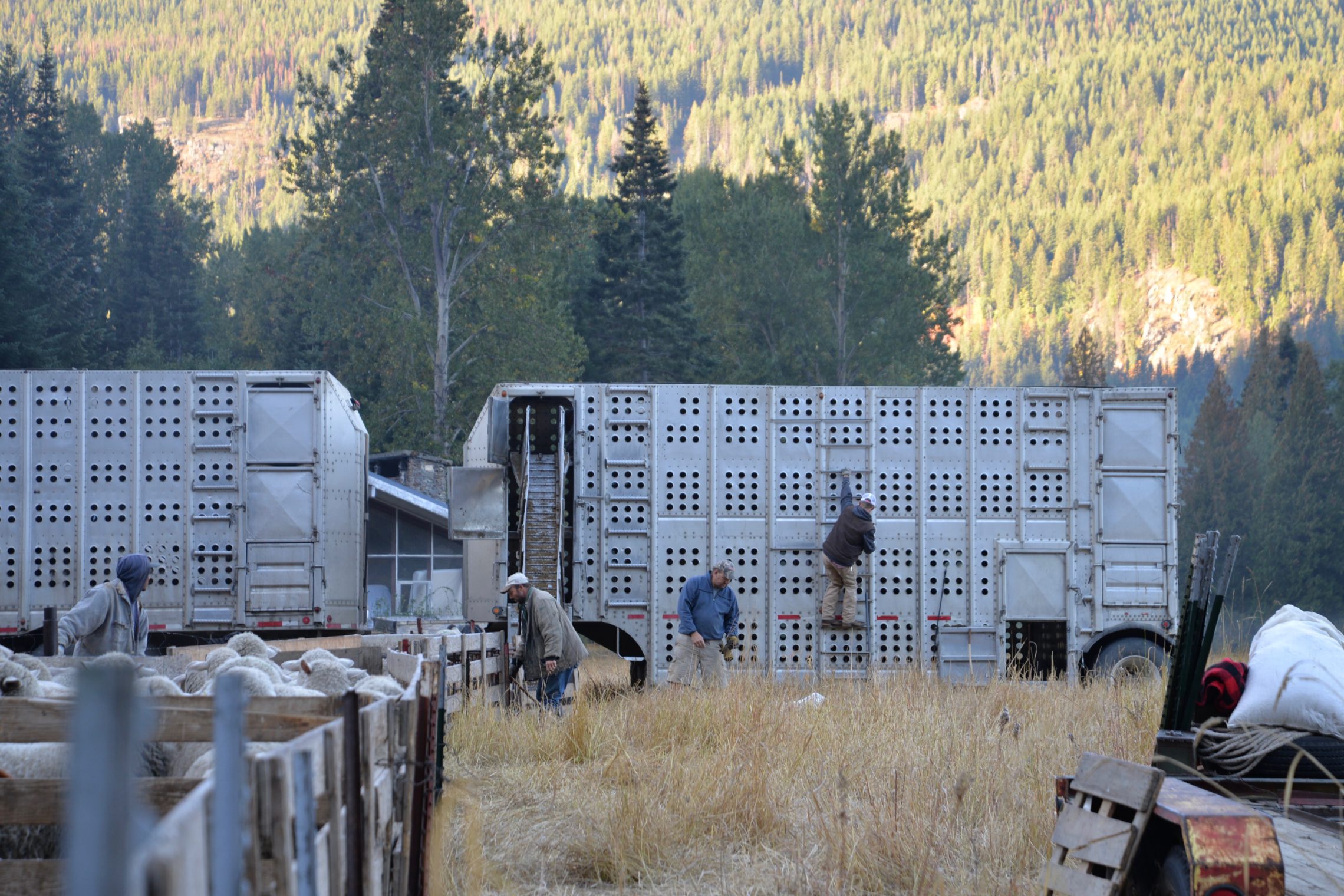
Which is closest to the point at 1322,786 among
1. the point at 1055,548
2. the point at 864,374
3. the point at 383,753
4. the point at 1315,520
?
the point at 383,753

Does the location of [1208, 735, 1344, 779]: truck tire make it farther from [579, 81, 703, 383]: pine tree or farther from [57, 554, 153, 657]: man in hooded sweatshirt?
[579, 81, 703, 383]: pine tree

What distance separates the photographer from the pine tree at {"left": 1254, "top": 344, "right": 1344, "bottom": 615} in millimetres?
50500

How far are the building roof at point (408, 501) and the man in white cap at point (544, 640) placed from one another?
12797mm

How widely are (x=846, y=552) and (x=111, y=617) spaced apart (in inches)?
286

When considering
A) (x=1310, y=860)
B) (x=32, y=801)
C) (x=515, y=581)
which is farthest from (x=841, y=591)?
(x=32, y=801)

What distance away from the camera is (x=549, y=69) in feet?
104

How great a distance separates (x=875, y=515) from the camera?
14547 mm

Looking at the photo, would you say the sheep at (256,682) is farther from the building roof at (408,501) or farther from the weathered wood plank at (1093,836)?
the building roof at (408,501)

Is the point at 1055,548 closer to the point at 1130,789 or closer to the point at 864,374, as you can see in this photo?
the point at 1130,789

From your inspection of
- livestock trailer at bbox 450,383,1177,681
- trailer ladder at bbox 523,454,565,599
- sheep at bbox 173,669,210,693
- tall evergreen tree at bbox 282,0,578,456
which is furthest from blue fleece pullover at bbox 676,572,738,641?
tall evergreen tree at bbox 282,0,578,456

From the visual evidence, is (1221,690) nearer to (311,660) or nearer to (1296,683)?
(1296,683)

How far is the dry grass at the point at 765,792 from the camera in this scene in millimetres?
6145

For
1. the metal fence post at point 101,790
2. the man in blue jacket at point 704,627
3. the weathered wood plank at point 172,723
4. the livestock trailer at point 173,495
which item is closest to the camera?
the metal fence post at point 101,790

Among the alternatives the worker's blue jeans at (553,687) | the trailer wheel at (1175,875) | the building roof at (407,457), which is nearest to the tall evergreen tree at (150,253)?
the building roof at (407,457)
